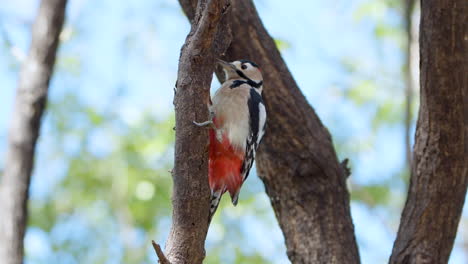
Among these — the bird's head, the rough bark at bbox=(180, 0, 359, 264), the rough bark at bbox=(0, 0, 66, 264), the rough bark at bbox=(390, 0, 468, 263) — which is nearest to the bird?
the bird's head

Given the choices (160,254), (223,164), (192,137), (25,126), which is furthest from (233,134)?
(25,126)

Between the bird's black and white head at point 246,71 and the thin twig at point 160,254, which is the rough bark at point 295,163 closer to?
the bird's black and white head at point 246,71

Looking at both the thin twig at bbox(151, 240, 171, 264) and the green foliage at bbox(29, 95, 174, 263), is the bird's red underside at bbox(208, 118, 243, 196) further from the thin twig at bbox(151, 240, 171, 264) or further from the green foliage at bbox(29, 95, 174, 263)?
the green foliage at bbox(29, 95, 174, 263)

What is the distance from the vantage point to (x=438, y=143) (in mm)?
3738

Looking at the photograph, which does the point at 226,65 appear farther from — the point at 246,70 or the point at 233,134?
the point at 233,134

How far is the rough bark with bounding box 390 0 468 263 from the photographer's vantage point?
11.6ft

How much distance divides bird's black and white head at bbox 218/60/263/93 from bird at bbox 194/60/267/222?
0.32 feet

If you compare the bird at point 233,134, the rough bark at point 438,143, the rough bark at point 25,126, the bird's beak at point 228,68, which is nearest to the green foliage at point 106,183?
the rough bark at point 25,126

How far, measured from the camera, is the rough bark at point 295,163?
13.4 ft

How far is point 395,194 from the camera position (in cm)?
883

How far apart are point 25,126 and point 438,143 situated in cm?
275

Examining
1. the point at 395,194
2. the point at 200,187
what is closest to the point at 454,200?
the point at 200,187

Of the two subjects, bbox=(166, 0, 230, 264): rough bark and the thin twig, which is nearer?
the thin twig

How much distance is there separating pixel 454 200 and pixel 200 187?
165 centimetres
